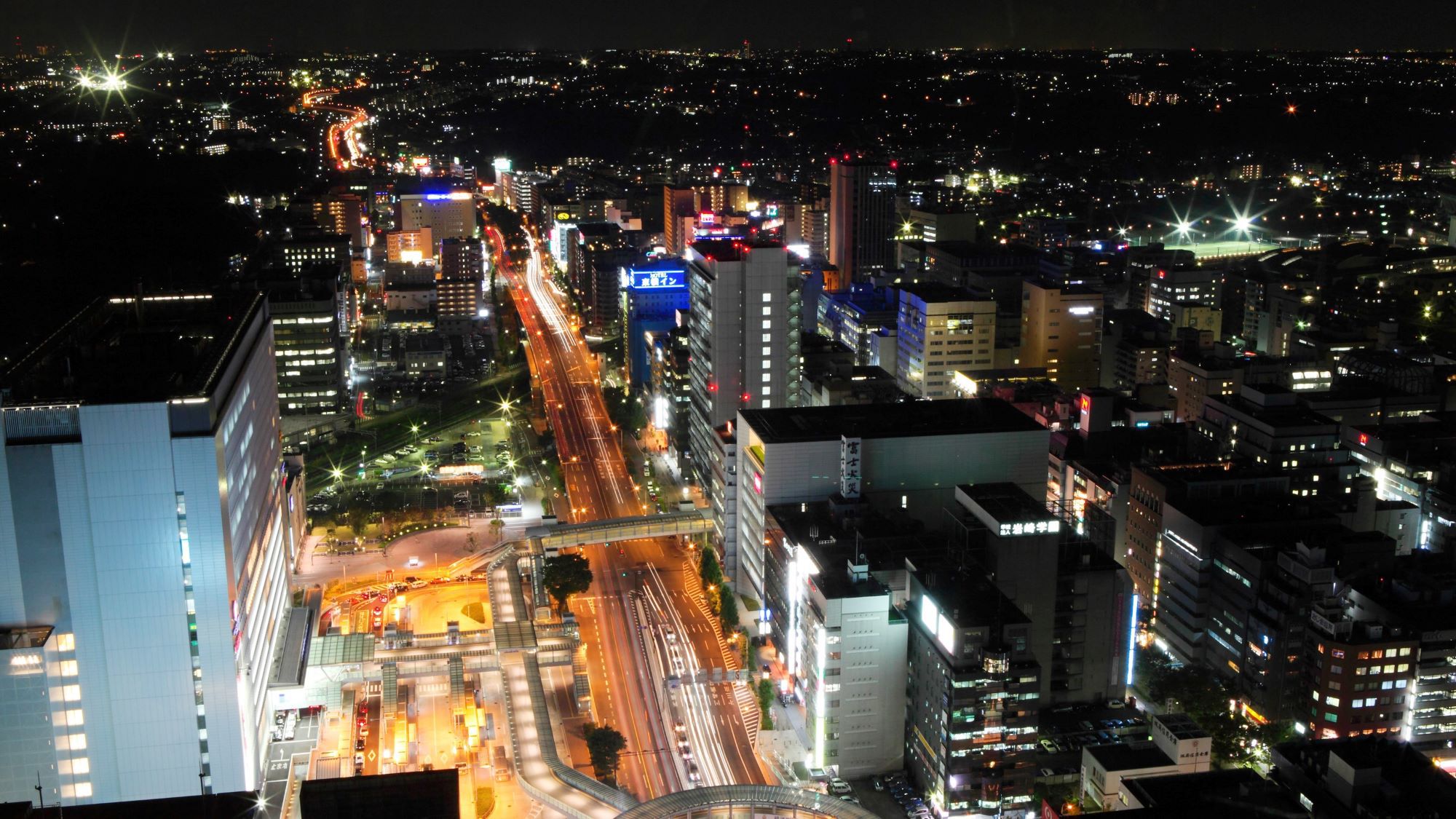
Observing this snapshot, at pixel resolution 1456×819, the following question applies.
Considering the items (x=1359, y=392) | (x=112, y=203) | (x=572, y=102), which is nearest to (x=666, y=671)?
(x=1359, y=392)

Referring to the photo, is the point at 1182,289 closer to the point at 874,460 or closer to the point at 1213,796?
the point at 874,460

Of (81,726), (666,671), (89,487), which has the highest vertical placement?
(89,487)

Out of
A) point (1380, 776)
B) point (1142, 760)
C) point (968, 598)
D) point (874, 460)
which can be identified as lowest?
point (1142, 760)

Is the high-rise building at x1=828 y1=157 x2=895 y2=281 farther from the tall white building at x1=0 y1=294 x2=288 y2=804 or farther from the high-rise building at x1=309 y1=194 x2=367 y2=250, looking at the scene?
the tall white building at x1=0 y1=294 x2=288 y2=804

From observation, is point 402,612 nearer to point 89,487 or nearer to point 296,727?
point 296,727

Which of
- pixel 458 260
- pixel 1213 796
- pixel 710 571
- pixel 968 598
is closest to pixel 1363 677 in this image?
pixel 1213 796

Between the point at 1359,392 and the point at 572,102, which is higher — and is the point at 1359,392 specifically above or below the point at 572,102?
below

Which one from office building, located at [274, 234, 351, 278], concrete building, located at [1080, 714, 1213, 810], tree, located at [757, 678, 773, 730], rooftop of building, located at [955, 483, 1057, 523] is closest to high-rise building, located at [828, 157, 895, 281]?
office building, located at [274, 234, 351, 278]
